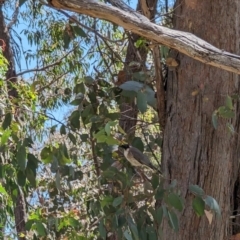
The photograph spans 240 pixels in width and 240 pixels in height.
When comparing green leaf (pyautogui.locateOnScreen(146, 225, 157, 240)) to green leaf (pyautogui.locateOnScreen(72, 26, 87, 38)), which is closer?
green leaf (pyautogui.locateOnScreen(146, 225, 157, 240))

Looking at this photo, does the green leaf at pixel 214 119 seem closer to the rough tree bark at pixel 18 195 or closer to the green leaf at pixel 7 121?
the green leaf at pixel 7 121

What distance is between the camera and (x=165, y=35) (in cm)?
131

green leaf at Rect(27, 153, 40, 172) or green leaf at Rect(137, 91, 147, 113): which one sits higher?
green leaf at Rect(137, 91, 147, 113)

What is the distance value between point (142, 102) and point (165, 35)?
1.03 ft

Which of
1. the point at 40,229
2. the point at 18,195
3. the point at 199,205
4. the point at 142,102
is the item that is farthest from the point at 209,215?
the point at 18,195

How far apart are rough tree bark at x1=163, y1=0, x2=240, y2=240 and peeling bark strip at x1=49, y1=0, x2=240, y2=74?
1.25 feet

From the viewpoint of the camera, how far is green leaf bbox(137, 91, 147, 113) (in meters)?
1.57

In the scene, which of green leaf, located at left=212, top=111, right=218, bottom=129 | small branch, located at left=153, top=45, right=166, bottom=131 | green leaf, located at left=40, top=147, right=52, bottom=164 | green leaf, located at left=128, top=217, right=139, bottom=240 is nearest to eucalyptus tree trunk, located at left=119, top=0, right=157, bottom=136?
small branch, located at left=153, top=45, right=166, bottom=131

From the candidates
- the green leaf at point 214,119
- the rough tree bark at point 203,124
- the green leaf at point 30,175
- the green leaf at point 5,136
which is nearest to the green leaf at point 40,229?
the green leaf at point 30,175

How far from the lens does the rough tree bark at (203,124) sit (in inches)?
66.2

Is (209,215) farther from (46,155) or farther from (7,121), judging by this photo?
(7,121)

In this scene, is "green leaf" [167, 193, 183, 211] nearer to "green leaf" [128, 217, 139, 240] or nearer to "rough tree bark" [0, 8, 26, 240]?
"green leaf" [128, 217, 139, 240]

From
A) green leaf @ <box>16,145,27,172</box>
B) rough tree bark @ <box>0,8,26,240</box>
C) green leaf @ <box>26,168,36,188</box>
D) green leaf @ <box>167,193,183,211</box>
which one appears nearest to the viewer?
green leaf @ <box>167,193,183,211</box>

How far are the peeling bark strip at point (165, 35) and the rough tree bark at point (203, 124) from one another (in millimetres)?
380
